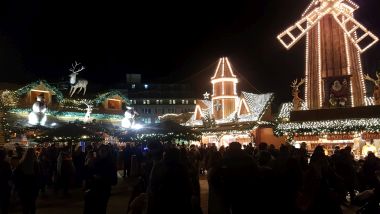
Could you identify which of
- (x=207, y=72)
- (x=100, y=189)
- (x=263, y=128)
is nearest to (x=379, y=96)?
(x=263, y=128)

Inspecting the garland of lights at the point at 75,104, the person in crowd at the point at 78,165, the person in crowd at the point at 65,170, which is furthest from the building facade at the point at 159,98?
the person in crowd at the point at 65,170

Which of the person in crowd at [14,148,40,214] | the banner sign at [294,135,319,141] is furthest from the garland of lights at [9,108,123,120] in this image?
the person in crowd at [14,148,40,214]

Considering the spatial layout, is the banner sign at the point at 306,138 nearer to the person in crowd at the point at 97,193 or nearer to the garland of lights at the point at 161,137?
the garland of lights at the point at 161,137

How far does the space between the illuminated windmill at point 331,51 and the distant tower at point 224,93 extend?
360 inches

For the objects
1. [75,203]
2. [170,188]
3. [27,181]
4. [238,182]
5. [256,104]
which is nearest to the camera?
[170,188]

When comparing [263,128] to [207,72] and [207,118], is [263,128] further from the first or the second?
[207,72]

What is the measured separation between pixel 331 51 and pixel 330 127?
8.96 m

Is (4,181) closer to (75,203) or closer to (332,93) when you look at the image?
(75,203)

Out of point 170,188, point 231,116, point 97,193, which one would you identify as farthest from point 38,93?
point 170,188

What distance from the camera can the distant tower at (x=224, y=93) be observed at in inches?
1588

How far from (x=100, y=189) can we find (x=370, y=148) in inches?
662

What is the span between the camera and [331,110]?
27.4m

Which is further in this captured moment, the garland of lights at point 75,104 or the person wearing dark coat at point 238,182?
the garland of lights at point 75,104

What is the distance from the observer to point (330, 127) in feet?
82.5
